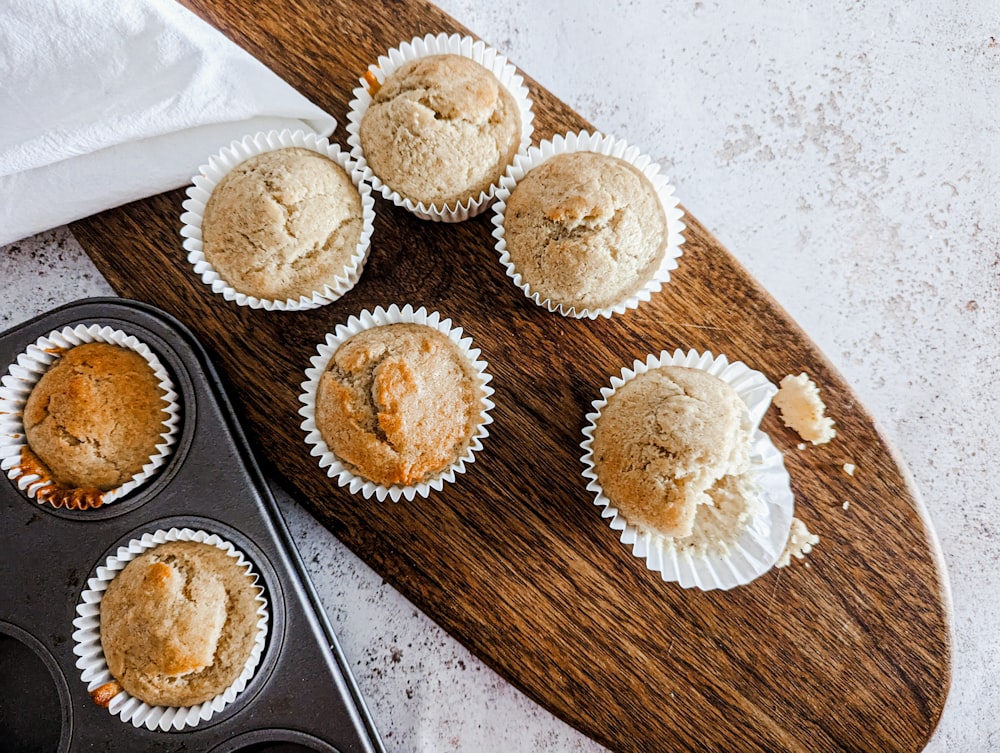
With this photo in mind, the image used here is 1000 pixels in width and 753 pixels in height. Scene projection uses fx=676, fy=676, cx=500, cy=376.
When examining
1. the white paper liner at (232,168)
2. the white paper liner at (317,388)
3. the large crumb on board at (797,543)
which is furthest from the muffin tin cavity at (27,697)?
the large crumb on board at (797,543)

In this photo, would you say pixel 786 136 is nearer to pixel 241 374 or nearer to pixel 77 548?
pixel 241 374

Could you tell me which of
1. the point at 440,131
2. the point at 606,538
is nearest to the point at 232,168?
the point at 440,131

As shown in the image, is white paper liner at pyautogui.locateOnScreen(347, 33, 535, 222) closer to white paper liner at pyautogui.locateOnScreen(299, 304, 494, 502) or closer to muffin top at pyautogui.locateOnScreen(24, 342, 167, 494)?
white paper liner at pyautogui.locateOnScreen(299, 304, 494, 502)

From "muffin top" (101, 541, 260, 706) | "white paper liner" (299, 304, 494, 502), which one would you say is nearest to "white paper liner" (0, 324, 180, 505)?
"muffin top" (101, 541, 260, 706)

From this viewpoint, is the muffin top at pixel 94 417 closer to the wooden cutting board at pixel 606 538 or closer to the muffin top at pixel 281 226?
the wooden cutting board at pixel 606 538

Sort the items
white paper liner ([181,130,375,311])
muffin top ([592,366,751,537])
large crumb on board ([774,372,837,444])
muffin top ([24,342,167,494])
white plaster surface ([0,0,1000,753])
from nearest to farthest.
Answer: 1. muffin top ([592,366,751,537])
2. muffin top ([24,342,167,494])
3. white paper liner ([181,130,375,311])
4. large crumb on board ([774,372,837,444])
5. white plaster surface ([0,0,1000,753])

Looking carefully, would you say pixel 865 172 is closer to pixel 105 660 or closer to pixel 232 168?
pixel 232 168
